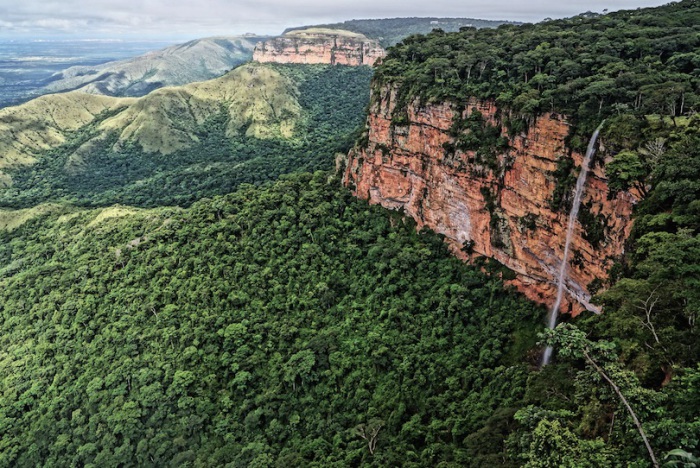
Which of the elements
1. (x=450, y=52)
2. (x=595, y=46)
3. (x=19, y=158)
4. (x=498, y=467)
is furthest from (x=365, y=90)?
(x=498, y=467)

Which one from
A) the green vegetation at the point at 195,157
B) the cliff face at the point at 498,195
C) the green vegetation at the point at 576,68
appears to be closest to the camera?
the cliff face at the point at 498,195

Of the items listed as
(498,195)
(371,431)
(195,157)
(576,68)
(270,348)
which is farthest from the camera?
(195,157)

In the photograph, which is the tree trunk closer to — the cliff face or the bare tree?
the cliff face

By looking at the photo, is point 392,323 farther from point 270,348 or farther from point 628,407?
point 628,407

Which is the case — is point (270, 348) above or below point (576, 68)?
below

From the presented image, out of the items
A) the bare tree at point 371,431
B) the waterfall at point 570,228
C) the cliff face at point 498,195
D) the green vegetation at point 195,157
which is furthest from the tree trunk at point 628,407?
the green vegetation at point 195,157

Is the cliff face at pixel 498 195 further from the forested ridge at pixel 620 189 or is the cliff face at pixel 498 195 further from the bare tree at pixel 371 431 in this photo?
the bare tree at pixel 371 431

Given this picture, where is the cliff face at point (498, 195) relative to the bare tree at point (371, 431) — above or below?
above

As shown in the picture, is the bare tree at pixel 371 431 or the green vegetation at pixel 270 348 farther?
the green vegetation at pixel 270 348

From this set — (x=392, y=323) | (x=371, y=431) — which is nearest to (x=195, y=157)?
(x=392, y=323)
